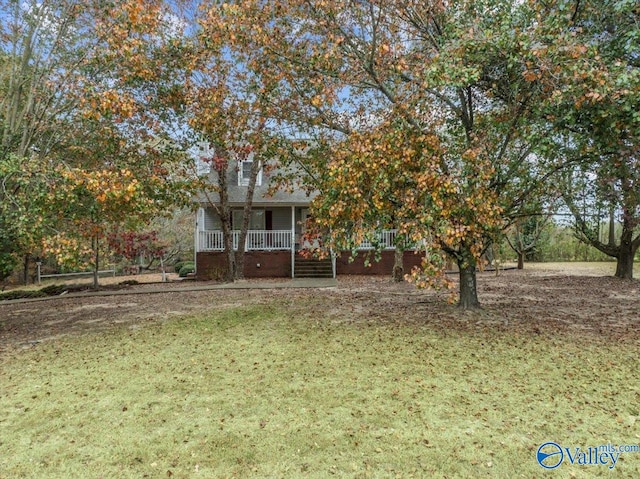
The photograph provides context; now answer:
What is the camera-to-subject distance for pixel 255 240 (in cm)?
1836

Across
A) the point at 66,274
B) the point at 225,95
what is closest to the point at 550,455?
the point at 225,95

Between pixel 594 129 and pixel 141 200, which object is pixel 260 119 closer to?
pixel 141 200

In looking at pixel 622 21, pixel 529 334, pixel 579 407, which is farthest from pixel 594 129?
pixel 579 407

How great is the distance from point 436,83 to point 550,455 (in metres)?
4.84

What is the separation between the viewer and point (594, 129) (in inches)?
227

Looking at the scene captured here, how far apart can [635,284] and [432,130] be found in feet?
37.8

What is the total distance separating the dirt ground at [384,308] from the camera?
761 centimetres

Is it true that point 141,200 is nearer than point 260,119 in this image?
Yes

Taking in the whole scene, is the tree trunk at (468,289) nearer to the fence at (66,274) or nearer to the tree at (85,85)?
the tree at (85,85)

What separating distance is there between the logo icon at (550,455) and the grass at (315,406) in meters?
0.07

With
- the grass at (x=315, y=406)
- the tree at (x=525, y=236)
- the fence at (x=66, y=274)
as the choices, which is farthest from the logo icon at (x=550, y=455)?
the fence at (x=66, y=274)

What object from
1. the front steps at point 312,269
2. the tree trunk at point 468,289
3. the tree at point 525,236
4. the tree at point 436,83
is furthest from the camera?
the tree at point 525,236

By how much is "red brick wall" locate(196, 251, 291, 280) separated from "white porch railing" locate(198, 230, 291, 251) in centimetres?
29

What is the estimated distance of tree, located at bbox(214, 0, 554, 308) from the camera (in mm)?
5840
